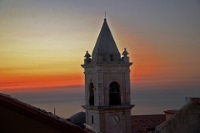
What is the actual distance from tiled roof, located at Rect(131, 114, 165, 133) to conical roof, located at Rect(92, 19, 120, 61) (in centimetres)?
354

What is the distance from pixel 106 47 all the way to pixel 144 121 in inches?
172

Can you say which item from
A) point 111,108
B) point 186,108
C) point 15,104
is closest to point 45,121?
point 15,104

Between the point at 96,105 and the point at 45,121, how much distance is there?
14.7m

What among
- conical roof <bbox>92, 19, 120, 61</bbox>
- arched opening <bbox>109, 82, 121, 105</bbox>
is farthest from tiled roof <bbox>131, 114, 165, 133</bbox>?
conical roof <bbox>92, 19, 120, 61</bbox>

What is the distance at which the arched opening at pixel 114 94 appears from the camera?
1891 centimetres

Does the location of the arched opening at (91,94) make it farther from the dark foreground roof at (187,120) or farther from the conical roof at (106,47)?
the dark foreground roof at (187,120)

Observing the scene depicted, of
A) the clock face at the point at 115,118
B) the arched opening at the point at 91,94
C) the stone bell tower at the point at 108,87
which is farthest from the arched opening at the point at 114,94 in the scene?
the arched opening at the point at 91,94

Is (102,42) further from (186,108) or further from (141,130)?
(186,108)

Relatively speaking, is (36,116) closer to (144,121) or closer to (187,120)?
(187,120)

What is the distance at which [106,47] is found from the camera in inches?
738

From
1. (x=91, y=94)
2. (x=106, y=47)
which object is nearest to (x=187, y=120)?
(x=106, y=47)

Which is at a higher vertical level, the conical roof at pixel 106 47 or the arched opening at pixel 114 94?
the conical roof at pixel 106 47

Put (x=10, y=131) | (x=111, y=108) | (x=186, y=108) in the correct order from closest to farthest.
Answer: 1. (x=10, y=131)
2. (x=186, y=108)
3. (x=111, y=108)

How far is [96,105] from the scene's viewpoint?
60.8 ft
